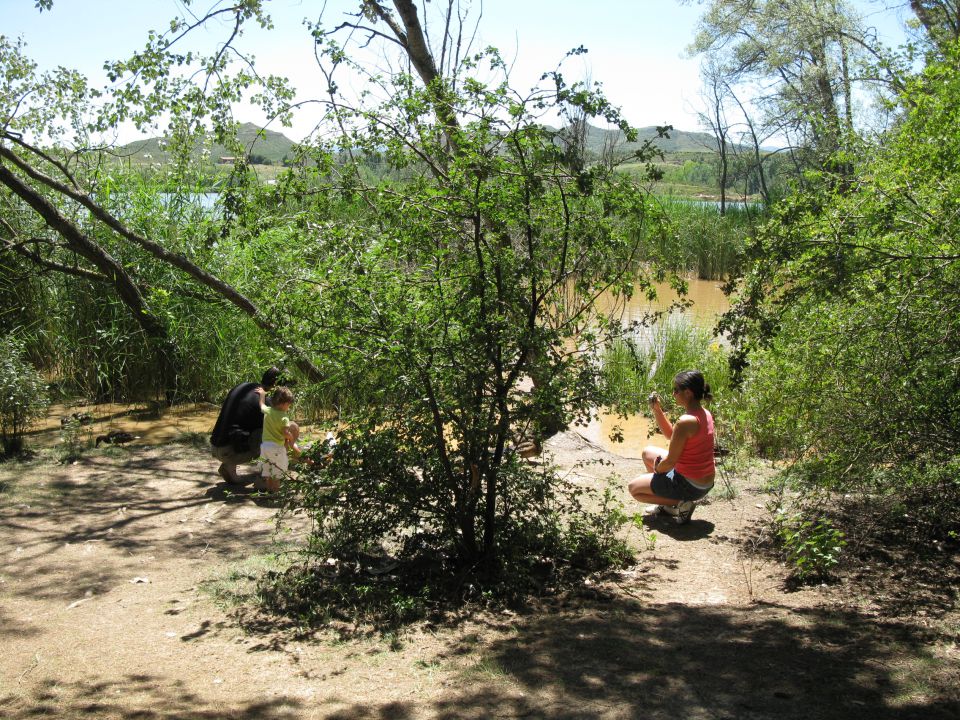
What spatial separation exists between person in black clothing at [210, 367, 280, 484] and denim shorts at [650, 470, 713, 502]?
10.2ft

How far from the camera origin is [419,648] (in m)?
4.25

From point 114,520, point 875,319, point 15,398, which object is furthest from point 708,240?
point 114,520

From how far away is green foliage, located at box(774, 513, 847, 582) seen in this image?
182 inches

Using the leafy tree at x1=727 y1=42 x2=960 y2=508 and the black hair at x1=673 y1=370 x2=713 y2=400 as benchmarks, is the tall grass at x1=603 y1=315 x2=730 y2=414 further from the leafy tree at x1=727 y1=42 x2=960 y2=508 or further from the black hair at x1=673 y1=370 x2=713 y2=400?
the leafy tree at x1=727 y1=42 x2=960 y2=508

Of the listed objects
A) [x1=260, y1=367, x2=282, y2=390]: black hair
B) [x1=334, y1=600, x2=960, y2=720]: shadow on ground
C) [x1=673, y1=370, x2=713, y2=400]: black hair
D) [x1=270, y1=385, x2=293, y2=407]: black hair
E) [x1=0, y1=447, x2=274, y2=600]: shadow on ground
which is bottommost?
[x1=0, y1=447, x2=274, y2=600]: shadow on ground


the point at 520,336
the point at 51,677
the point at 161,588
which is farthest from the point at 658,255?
the point at 51,677

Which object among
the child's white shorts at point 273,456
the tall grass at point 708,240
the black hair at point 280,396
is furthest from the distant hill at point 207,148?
the tall grass at point 708,240

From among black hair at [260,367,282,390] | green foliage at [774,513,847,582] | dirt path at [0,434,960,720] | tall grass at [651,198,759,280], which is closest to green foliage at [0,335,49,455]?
dirt path at [0,434,960,720]

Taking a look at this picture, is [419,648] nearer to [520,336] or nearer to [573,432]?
[520,336]

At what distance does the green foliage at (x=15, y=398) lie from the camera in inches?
301

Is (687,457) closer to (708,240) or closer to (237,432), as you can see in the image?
(237,432)

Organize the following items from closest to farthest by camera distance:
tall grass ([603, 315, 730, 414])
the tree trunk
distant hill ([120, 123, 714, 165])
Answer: distant hill ([120, 123, 714, 165]) < the tree trunk < tall grass ([603, 315, 730, 414])

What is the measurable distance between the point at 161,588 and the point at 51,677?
4.11 feet

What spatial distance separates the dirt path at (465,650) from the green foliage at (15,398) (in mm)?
1934
